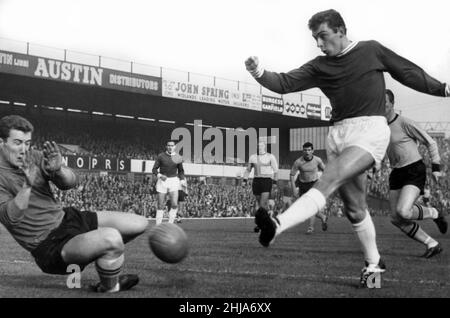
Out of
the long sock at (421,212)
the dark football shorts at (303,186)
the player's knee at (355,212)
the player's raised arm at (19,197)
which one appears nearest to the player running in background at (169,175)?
the dark football shorts at (303,186)

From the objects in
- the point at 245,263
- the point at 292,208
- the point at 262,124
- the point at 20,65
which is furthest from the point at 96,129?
the point at 292,208

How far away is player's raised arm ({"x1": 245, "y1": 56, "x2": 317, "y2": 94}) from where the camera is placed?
5453 mm

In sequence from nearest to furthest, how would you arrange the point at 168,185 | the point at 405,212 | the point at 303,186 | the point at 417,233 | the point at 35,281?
the point at 35,281 < the point at 405,212 < the point at 417,233 < the point at 303,186 < the point at 168,185

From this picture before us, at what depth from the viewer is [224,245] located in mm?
10547

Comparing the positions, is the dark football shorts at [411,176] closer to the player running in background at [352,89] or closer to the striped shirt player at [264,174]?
the player running in background at [352,89]

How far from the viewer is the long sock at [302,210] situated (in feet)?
15.1

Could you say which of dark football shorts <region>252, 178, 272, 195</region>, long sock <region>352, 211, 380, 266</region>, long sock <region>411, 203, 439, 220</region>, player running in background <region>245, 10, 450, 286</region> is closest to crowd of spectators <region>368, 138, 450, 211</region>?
dark football shorts <region>252, 178, 272, 195</region>

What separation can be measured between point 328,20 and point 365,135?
102 centimetres

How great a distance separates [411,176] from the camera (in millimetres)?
8508

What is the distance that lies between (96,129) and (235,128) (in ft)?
36.0

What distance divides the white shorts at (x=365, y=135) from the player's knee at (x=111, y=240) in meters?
2.04

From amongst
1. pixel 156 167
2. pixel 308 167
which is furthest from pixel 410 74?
pixel 156 167

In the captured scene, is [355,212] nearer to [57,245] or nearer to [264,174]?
[57,245]
